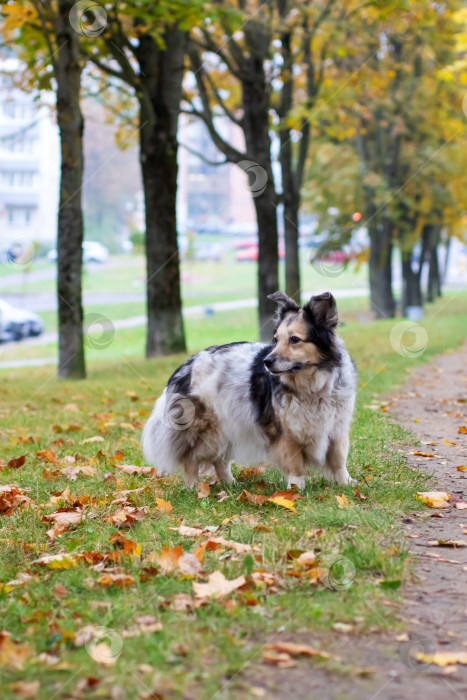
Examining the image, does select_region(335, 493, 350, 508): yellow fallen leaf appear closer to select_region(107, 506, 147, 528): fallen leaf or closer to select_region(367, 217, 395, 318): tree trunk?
select_region(107, 506, 147, 528): fallen leaf

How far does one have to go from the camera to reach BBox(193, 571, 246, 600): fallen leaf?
3.61 m

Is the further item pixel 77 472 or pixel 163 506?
pixel 77 472

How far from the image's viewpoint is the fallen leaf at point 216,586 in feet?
11.8

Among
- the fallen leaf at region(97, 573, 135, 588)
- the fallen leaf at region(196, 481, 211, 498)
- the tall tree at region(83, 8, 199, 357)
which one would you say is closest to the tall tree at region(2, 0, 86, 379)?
the tall tree at region(83, 8, 199, 357)

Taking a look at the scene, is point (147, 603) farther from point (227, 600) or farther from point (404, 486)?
point (404, 486)

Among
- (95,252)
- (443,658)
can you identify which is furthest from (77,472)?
(95,252)

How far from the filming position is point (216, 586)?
12.1 ft

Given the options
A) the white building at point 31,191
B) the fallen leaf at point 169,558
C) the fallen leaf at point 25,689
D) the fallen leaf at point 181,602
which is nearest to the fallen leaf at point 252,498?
the fallen leaf at point 169,558

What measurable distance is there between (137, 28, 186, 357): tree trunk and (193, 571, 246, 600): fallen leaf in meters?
11.1

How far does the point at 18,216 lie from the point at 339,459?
5369 centimetres

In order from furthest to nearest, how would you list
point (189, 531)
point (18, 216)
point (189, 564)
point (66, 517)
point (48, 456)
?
point (18, 216) < point (48, 456) < point (66, 517) < point (189, 531) < point (189, 564)

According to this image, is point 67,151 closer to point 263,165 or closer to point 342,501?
point 263,165

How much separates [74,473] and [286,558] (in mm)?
2503

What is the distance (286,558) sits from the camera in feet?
13.1
